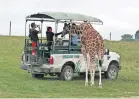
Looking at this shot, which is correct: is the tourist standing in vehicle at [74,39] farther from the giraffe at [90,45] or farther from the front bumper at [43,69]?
the front bumper at [43,69]

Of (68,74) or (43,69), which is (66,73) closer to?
(68,74)

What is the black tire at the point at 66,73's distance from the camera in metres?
17.1

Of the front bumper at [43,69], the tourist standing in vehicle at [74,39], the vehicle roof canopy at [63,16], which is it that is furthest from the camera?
the tourist standing in vehicle at [74,39]

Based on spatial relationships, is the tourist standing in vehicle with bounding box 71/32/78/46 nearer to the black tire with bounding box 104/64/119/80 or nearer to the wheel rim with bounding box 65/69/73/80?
the wheel rim with bounding box 65/69/73/80

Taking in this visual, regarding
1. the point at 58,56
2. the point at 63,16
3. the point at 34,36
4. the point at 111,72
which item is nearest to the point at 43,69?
the point at 58,56

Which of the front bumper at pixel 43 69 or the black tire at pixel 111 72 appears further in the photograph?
the black tire at pixel 111 72

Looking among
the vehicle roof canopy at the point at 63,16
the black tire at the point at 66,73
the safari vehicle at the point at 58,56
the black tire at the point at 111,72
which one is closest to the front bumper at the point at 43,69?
the safari vehicle at the point at 58,56

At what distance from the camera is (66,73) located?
17.2 meters

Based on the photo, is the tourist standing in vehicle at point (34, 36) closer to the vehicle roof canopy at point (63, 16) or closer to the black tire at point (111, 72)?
the vehicle roof canopy at point (63, 16)

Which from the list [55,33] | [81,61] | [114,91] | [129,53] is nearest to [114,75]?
[81,61]

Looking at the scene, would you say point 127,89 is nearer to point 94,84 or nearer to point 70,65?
point 94,84

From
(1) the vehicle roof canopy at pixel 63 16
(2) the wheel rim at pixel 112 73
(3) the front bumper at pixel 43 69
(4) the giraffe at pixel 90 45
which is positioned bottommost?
(2) the wheel rim at pixel 112 73

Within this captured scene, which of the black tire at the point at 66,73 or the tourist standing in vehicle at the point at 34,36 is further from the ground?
the tourist standing in vehicle at the point at 34,36

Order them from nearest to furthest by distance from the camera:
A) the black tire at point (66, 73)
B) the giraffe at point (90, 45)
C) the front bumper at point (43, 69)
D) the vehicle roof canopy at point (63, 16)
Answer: the giraffe at point (90, 45) < the front bumper at point (43, 69) < the vehicle roof canopy at point (63, 16) < the black tire at point (66, 73)
